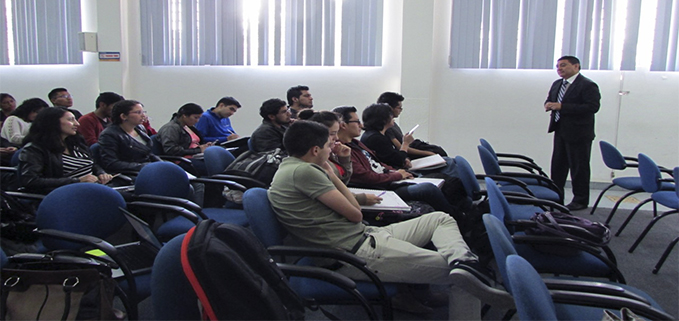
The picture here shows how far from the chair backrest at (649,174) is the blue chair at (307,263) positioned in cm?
272

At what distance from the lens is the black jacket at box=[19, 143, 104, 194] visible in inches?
109

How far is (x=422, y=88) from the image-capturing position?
19.2 feet

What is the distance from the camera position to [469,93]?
5977 millimetres

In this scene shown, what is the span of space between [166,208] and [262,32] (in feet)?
13.5

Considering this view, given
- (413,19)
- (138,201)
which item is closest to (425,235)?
(138,201)

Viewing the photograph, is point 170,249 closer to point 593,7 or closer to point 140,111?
point 140,111

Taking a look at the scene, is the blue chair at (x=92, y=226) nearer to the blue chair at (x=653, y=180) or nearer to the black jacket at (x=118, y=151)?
the black jacket at (x=118, y=151)

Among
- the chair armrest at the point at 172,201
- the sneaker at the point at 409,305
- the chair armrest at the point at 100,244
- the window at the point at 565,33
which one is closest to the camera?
the chair armrest at the point at 100,244

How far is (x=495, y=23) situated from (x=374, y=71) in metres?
1.56

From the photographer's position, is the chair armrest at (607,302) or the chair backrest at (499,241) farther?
the chair backrest at (499,241)

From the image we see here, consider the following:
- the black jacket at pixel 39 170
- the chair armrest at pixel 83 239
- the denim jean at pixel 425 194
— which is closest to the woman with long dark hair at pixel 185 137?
the black jacket at pixel 39 170

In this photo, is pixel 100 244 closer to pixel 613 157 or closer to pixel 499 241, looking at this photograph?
pixel 499 241

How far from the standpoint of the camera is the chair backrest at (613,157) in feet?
13.8

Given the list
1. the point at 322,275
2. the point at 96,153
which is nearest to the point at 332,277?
the point at 322,275
